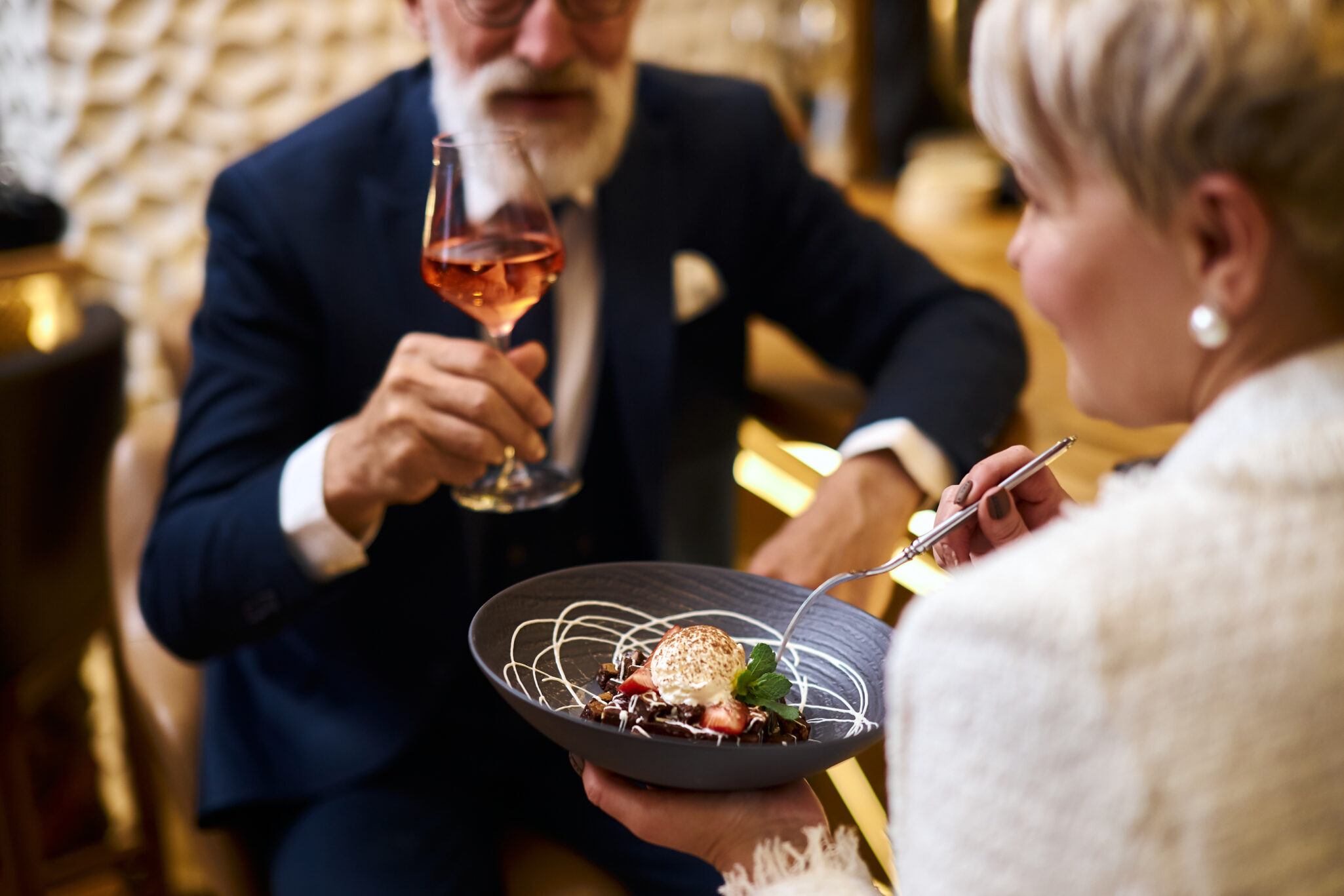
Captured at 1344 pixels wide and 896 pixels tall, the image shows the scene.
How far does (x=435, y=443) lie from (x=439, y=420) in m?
0.03

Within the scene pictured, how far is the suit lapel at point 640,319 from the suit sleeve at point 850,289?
0.71 feet

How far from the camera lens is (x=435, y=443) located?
989 mm

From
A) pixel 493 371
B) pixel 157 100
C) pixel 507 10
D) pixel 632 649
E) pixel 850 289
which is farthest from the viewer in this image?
pixel 157 100

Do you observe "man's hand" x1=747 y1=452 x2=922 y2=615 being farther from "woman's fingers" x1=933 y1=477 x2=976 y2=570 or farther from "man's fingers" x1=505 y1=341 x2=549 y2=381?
"man's fingers" x1=505 y1=341 x2=549 y2=381

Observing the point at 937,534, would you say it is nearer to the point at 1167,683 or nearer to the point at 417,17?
the point at 1167,683

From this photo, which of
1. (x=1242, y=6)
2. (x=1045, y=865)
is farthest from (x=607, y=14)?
(x=1045, y=865)

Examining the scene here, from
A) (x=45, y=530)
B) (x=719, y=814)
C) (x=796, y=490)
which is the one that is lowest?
(x=45, y=530)

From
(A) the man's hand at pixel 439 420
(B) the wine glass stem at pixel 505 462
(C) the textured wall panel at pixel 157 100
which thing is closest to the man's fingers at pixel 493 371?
(A) the man's hand at pixel 439 420

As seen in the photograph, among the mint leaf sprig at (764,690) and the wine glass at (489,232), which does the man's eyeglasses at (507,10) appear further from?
the mint leaf sprig at (764,690)

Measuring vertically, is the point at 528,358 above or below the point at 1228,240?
below

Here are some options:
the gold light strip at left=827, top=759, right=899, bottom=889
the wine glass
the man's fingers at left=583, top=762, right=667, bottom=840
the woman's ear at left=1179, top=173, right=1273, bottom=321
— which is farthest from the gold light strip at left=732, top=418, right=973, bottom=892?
the wine glass

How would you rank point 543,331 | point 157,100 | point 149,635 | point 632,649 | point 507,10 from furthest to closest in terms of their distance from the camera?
point 157,100
point 149,635
point 543,331
point 507,10
point 632,649

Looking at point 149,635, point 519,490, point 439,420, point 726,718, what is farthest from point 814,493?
point 149,635

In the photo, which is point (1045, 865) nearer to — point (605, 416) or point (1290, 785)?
point (1290, 785)
